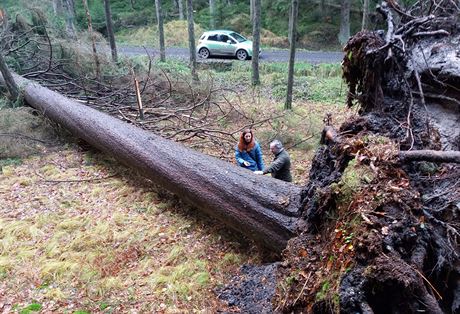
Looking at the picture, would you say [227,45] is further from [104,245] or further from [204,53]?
[104,245]

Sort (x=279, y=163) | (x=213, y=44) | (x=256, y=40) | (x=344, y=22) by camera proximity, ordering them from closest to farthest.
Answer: (x=279, y=163)
(x=256, y=40)
(x=213, y=44)
(x=344, y=22)

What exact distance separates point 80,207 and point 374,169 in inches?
212

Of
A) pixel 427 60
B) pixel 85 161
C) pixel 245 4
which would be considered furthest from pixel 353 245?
pixel 245 4

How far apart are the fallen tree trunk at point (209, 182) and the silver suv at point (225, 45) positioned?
48.1ft

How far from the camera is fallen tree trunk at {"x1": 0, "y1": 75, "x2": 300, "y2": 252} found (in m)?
4.73

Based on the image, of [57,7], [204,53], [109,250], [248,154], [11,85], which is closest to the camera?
[109,250]

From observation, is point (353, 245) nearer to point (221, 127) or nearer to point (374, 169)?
point (374, 169)

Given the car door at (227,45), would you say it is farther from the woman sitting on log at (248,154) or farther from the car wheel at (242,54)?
the woman sitting on log at (248,154)

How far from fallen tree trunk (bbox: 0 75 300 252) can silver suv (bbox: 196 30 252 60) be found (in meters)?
14.7

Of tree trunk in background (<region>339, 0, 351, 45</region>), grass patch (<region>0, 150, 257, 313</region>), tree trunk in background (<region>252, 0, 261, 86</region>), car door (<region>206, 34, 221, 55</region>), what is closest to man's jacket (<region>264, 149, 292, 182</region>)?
grass patch (<region>0, 150, 257, 313</region>)

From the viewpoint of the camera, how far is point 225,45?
22031 mm

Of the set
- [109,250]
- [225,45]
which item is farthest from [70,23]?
[109,250]

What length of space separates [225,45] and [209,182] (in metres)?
17.9

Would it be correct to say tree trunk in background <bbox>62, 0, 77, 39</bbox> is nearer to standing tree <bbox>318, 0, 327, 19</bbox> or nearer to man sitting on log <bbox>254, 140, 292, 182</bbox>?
man sitting on log <bbox>254, 140, 292, 182</bbox>
